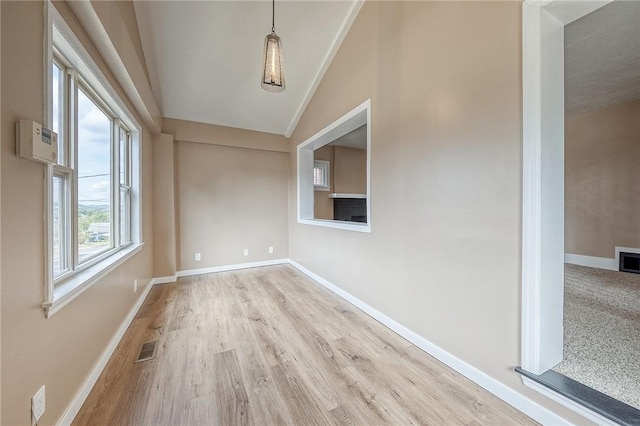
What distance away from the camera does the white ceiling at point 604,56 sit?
187 cm

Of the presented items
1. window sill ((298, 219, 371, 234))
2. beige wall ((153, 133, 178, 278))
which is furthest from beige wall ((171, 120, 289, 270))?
window sill ((298, 219, 371, 234))

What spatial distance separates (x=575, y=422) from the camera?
1.19 metres

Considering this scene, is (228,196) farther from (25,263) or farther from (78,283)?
(25,263)

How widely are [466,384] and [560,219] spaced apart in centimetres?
120

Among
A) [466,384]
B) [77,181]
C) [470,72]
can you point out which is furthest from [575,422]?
[77,181]

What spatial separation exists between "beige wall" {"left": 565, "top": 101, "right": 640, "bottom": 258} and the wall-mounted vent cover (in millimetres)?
133

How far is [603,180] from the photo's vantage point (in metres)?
3.83

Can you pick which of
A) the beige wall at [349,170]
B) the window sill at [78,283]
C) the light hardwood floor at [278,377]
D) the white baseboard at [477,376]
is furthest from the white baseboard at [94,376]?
the beige wall at [349,170]

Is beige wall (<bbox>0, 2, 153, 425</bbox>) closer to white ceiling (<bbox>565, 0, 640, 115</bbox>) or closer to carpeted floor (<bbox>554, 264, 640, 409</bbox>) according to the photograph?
carpeted floor (<bbox>554, 264, 640, 409</bbox>)

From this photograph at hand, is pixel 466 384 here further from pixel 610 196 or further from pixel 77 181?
pixel 610 196

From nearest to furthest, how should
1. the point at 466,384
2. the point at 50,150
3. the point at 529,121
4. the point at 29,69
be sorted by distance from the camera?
1. the point at 29,69
2. the point at 50,150
3. the point at 529,121
4. the point at 466,384


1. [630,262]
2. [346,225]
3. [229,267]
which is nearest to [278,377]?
[346,225]

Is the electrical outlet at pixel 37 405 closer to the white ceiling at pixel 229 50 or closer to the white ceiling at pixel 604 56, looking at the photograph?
the white ceiling at pixel 229 50

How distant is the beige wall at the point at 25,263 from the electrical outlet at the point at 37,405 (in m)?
0.02
